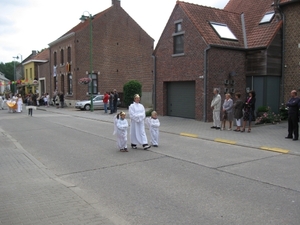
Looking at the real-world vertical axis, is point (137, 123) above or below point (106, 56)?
below

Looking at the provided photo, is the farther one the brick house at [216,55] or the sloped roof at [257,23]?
the sloped roof at [257,23]

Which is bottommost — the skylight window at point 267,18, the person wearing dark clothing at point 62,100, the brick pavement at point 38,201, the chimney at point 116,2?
the brick pavement at point 38,201

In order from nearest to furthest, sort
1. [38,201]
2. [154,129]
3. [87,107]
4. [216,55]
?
[38,201]
[154,129]
[216,55]
[87,107]

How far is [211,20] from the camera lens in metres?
18.2

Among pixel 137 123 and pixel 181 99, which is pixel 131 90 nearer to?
pixel 181 99

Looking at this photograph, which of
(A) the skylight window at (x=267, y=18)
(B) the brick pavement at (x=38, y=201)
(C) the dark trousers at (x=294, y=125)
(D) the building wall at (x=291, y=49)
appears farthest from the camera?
(A) the skylight window at (x=267, y=18)

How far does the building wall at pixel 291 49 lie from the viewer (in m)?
16.3

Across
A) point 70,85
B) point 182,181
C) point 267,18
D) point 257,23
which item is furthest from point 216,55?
point 70,85

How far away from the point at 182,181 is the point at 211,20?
46.0 feet

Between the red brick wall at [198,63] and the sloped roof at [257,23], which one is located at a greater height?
the sloped roof at [257,23]

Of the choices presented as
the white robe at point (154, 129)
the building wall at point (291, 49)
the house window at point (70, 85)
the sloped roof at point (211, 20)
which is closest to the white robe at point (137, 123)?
the white robe at point (154, 129)

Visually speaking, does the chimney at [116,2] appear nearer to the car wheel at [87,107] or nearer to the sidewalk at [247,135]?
the car wheel at [87,107]

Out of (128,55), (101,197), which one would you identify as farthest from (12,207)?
(128,55)

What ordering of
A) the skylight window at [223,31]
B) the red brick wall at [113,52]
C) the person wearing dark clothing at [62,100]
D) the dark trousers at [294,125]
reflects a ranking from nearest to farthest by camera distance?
the dark trousers at [294,125] < the skylight window at [223,31] < the red brick wall at [113,52] < the person wearing dark clothing at [62,100]
